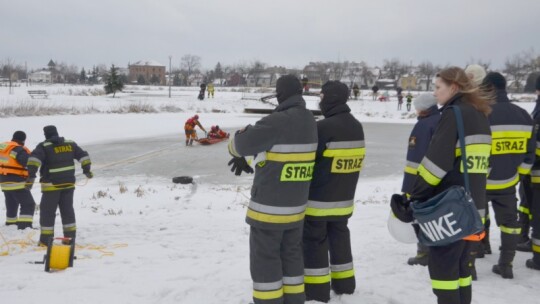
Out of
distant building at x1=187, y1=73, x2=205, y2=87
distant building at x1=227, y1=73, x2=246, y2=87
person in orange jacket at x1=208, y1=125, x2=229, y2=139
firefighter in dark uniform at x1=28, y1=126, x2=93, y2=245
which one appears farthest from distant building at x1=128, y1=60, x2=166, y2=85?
firefighter in dark uniform at x1=28, y1=126, x2=93, y2=245

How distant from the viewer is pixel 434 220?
3121mm

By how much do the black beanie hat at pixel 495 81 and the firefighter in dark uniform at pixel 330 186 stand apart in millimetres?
1759

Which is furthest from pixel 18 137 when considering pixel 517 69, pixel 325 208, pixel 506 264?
pixel 517 69

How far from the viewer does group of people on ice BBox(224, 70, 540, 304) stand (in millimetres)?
3227

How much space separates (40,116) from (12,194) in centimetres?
1912

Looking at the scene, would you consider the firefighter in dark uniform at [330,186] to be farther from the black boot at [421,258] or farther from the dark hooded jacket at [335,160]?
the black boot at [421,258]

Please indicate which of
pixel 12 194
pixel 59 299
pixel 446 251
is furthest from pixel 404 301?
pixel 12 194

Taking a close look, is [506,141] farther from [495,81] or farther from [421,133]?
[421,133]

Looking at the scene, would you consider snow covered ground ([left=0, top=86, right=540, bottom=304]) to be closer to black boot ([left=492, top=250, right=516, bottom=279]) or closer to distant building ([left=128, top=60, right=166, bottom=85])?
black boot ([left=492, top=250, right=516, bottom=279])

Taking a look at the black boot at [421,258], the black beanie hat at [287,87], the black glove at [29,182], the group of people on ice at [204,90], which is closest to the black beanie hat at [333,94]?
the black beanie hat at [287,87]

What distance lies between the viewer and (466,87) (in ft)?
11.0

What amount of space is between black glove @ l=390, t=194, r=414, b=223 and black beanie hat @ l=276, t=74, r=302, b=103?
1.22 metres

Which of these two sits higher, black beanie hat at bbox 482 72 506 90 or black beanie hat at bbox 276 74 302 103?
black beanie hat at bbox 482 72 506 90

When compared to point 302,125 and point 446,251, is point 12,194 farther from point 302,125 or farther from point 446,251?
point 446,251
